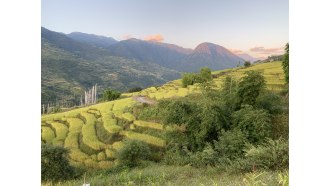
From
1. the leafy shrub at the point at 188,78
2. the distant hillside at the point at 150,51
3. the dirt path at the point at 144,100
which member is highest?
the distant hillside at the point at 150,51

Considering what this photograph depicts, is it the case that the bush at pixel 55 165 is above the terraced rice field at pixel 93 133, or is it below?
below

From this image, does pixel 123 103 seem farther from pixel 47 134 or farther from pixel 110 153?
pixel 47 134

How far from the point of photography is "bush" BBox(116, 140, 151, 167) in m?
5.53

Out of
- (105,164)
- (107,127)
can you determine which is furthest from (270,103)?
(105,164)

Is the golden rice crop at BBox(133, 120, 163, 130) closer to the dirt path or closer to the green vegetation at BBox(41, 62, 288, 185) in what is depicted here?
the green vegetation at BBox(41, 62, 288, 185)

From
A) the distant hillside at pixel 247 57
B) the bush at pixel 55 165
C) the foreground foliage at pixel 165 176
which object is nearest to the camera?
the foreground foliage at pixel 165 176

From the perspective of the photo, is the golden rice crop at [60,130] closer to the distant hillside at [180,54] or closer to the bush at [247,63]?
the distant hillside at [180,54]

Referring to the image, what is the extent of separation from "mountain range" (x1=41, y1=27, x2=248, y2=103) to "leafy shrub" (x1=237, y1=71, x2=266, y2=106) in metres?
0.28

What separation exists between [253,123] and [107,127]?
90.1 inches

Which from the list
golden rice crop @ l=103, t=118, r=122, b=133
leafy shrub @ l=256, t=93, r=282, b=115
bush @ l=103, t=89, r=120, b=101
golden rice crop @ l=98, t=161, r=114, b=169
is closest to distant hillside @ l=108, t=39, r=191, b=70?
bush @ l=103, t=89, r=120, b=101

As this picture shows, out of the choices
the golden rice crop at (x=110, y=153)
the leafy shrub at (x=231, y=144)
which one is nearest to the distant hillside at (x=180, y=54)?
the leafy shrub at (x=231, y=144)

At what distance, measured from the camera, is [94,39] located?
577 centimetres

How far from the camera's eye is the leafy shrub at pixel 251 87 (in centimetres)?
584
